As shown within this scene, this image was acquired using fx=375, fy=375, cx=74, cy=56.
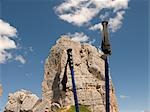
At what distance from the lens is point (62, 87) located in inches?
7343

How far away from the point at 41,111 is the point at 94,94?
28.4 m

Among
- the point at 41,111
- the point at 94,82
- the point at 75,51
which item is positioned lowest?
the point at 41,111

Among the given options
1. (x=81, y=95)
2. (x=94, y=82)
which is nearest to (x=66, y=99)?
(x=81, y=95)

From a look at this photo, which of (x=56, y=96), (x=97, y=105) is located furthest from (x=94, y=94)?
(x=56, y=96)

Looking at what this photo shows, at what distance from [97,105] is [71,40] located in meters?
37.5

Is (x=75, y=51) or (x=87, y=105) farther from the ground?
(x=75, y=51)

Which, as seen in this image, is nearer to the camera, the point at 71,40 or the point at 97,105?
the point at 97,105

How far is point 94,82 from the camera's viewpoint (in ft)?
634

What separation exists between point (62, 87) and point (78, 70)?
13.4 m

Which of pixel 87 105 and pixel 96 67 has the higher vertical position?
pixel 96 67

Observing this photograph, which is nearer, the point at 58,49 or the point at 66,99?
the point at 66,99

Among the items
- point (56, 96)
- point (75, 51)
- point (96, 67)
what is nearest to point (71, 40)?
point (75, 51)

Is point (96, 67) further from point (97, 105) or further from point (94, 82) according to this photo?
point (97, 105)

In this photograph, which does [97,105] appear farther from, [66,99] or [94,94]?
[66,99]
